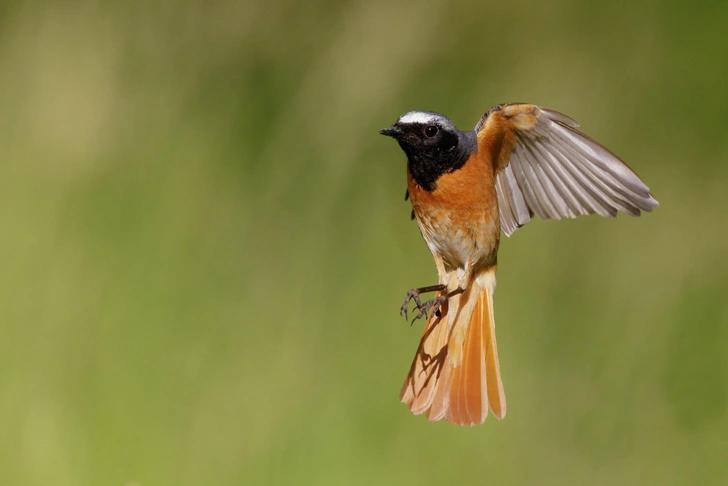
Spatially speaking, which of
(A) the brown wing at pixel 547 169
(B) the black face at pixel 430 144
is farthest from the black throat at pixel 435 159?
(A) the brown wing at pixel 547 169

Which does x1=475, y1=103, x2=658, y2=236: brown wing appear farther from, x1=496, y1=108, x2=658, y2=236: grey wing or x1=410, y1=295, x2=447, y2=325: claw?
x1=410, y1=295, x2=447, y2=325: claw

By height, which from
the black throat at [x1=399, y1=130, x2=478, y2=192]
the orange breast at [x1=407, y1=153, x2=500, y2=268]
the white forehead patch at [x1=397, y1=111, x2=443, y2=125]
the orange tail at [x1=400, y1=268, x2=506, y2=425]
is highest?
the white forehead patch at [x1=397, y1=111, x2=443, y2=125]

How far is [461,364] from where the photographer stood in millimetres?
1752

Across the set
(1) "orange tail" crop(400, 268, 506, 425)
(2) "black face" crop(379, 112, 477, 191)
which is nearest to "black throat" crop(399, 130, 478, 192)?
(2) "black face" crop(379, 112, 477, 191)

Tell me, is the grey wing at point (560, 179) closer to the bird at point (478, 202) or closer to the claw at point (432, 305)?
the bird at point (478, 202)

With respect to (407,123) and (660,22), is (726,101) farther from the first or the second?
(407,123)

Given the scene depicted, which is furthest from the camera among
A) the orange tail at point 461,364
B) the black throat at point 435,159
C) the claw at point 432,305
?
the orange tail at point 461,364

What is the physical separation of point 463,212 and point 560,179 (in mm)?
227

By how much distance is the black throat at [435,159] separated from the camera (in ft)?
4.89

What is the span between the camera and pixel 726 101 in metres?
3.47

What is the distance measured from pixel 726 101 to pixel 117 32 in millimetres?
2418

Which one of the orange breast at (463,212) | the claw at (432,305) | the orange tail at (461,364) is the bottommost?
the orange tail at (461,364)

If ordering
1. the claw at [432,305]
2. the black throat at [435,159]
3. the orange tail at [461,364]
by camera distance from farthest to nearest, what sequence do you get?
the orange tail at [461,364], the black throat at [435,159], the claw at [432,305]

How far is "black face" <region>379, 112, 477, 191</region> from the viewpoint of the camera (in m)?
1.42
